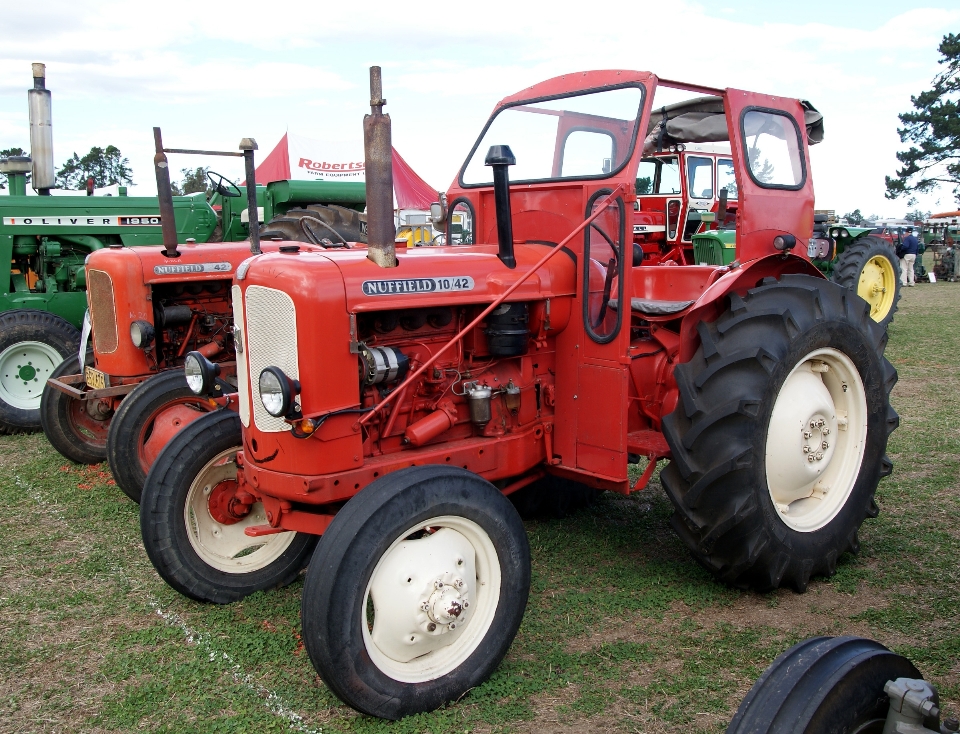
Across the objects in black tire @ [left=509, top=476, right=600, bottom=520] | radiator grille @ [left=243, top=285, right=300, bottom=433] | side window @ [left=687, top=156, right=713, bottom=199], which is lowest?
black tire @ [left=509, top=476, right=600, bottom=520]

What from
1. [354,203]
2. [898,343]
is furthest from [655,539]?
[898,343]

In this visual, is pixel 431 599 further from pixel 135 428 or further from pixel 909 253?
pixel 909 253

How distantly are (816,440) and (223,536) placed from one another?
108 inches

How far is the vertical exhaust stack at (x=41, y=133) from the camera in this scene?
310 inches

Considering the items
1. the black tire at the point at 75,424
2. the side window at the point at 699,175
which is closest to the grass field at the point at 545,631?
the black tire at the point at 75,424

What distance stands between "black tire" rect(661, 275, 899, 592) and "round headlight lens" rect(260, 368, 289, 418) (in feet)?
5.24

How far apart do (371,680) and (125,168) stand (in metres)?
32.3

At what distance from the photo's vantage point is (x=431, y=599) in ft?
9.25

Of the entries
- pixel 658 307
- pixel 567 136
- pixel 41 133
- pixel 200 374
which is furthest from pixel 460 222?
pixel 41 133

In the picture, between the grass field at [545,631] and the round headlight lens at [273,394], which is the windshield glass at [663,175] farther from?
the round headlight lens at [273,394]

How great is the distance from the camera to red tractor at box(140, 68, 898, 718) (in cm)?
287

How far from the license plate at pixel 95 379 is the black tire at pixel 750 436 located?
3856mm

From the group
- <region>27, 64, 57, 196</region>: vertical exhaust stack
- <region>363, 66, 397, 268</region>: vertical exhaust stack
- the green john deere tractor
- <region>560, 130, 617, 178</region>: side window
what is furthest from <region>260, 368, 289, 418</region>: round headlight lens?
<region>27, 64, 57, 196</region>: vertical exhaust stack

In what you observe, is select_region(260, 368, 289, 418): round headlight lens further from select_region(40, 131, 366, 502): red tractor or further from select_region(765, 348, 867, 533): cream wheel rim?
select_region(40, 131, 366, 502): red tractor
